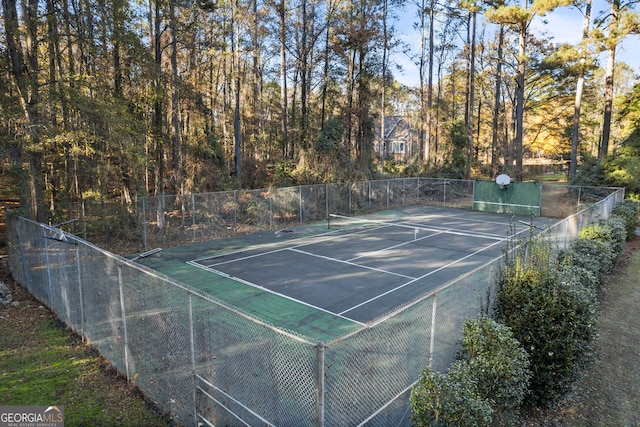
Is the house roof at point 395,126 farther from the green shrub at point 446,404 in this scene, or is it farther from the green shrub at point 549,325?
the green shrub at point 446,404

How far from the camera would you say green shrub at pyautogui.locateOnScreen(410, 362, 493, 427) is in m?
3.80

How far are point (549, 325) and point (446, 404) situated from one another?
238cm

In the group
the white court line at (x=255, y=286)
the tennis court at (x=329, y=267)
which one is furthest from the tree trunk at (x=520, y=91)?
the white court line at (x=255, y=286)

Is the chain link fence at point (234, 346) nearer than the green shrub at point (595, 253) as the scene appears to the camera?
Yes

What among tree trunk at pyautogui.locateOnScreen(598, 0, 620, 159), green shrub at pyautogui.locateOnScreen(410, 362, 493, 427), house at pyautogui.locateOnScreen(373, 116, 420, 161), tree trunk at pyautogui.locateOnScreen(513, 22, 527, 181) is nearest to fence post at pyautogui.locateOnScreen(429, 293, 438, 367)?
green shrub at pyautogui.locateOnScreen(410, 362, 493, 427)

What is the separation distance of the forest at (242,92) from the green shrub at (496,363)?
1199cm

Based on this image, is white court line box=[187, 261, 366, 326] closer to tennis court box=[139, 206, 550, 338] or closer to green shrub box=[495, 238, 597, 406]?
tennis court box=[139, 206, 550, 338]

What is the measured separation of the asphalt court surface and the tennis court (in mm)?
28

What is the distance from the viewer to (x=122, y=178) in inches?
687

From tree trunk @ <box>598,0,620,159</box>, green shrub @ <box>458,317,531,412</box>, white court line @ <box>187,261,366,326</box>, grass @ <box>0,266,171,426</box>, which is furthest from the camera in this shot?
tree trunk @ <box>598,0,620,159</box>

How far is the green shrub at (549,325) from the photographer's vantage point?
17.0 ft

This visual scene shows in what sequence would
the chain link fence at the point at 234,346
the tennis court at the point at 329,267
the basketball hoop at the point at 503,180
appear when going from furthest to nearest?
the basketball hoop at the point at 503,180, the tennis court at the point at 329,267, the chain link fence at the point at 234,346

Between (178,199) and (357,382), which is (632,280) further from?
(178,199)

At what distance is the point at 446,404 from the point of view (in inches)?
151
